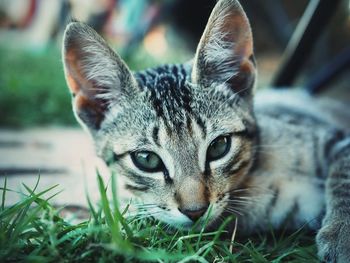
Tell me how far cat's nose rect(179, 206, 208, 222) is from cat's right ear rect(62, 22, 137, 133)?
21.2 inches

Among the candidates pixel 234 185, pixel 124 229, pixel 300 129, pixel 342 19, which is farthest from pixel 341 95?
pixel 124 229

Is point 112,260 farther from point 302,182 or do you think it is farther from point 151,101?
point 302,182

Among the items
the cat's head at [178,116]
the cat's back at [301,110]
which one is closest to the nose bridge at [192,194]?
the cat's head at [178,116]

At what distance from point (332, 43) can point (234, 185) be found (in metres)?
4.81

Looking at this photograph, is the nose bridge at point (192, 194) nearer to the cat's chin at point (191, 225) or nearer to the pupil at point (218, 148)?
the cat's chin at point (191, 225)

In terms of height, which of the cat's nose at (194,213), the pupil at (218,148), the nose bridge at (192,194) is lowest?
the cat's nose at (194,213)

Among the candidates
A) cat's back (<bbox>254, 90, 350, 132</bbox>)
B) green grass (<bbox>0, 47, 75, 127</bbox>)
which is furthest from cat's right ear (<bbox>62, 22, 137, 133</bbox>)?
green grass (<bbox>0, 47, 75, 127</bbox>)

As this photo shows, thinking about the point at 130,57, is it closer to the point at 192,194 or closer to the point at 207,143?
the point at 207,143

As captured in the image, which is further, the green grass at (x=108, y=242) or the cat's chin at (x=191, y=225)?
the cat's chin at (x=191, y=225)

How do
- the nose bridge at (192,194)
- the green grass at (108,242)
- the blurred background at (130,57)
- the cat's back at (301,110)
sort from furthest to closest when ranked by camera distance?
the blurred background at (130,57) → the cat's back at (301,110) → the nose bridge at (192,194) → the green grass at (108,242)

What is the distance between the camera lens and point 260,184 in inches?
70.8

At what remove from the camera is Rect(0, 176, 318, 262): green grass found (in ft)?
3.78

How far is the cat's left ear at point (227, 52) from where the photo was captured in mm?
1611

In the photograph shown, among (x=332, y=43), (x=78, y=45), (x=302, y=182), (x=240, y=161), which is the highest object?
(x=332, y=43)
